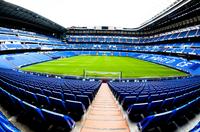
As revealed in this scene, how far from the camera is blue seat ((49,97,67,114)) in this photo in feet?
19.0

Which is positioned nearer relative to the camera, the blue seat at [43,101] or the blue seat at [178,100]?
the blue seat at [43,101]

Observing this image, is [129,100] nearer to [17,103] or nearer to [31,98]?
[31,98]

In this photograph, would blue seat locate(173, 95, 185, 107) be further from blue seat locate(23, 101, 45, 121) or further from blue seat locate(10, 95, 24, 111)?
blue seat locate(10, 95, 24, 111)

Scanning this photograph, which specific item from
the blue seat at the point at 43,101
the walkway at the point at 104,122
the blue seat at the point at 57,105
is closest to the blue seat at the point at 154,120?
the walkway at the point at 104,122

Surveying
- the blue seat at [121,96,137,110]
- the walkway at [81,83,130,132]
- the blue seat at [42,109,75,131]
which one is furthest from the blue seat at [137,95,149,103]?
the blue seat at [42,109,75,131]

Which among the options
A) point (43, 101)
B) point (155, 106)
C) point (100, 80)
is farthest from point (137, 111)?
point (100, 80)

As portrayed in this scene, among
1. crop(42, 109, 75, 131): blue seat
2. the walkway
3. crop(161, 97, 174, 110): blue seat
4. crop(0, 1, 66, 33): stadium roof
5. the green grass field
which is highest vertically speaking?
crop(0, 1, 66, 33): stadium roof

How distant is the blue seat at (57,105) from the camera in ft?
19.0

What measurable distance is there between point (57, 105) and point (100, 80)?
1550 centimetres

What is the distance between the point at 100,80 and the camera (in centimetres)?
2152

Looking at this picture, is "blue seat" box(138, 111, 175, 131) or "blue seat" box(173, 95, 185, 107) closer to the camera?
"blue seat" box(138, 111, 175, 131)

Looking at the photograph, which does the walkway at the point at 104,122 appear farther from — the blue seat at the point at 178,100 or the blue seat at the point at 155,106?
the blue seat at the point at 178,100

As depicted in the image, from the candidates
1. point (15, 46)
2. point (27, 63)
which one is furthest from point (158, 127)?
point (15, 46)

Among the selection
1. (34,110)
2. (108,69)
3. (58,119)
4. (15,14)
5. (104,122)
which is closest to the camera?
(58,119)
